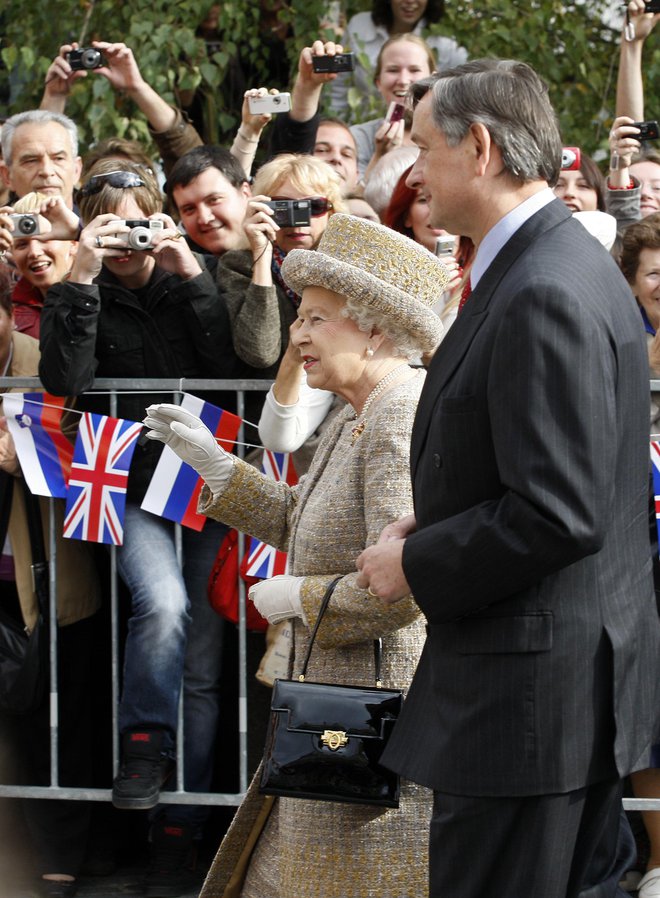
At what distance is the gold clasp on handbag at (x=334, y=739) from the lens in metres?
2.79

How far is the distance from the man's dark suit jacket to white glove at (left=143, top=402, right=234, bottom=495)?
964 millimetres

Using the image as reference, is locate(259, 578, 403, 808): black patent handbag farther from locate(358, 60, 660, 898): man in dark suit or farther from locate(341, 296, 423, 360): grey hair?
locate(341, 296, 423, 360): grey hair

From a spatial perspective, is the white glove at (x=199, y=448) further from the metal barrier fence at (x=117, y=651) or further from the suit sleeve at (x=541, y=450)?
the suit sleeve at (x=541, y=450)

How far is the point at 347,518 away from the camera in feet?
9.98

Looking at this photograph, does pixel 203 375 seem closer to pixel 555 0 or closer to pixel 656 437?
pixel 656 437

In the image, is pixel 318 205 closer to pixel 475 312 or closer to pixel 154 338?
pixel 154 338

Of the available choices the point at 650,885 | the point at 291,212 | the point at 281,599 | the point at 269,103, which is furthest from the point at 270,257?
the point at 650,885

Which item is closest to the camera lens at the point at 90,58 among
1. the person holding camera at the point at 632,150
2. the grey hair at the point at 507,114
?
the person holding camera at the point at 632,150

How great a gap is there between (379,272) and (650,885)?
7.44 feet

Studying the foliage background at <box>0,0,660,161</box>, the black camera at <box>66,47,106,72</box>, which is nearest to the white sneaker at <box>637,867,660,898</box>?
the black camera at <box>66,47,106,72</box>

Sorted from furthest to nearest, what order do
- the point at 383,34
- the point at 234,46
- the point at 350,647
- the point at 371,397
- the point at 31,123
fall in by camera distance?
the point at 234,46 < the point at 383,34 < the point at 31,123 < the point at 371,397 < the point at 350,647

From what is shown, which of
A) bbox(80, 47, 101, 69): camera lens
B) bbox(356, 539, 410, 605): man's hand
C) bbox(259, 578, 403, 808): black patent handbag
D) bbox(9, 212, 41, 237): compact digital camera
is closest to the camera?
bbox(356, 539, 410, 605): man's hand

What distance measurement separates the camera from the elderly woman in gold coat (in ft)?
9.66

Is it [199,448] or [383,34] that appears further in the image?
[383,34]
